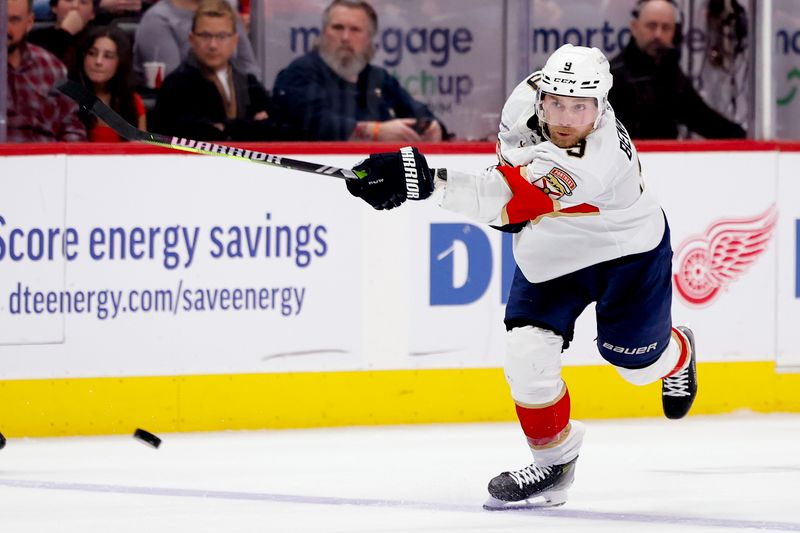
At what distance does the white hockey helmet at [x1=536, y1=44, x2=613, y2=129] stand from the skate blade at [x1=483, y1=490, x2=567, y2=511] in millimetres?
923

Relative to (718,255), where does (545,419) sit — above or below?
below

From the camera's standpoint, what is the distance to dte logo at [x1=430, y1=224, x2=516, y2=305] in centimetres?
508

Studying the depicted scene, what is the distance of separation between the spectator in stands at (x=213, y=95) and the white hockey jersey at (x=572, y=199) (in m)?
1.49

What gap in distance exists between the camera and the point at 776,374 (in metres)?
5.30

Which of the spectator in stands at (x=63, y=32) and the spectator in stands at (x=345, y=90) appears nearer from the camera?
the spectator in stands at (x=63, y=32)

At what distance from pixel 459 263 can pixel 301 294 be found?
515 millimetres

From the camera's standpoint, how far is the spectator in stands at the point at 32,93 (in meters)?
4.86

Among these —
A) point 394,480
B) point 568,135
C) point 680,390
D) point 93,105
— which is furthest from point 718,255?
point 93,105

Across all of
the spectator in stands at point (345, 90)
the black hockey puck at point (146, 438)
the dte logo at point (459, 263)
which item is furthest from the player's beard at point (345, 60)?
the black hockey puck at point (146, 438)

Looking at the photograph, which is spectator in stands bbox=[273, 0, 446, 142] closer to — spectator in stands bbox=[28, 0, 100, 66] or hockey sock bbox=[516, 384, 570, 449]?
spectator in stands bbox=[28, 0, 100, 66]

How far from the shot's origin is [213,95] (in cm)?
509

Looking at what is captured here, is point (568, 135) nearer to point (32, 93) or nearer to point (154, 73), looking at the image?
point (154, 73)

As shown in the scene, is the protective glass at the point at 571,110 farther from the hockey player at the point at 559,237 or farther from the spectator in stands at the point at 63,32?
the spectator in stands at the point at 63,32

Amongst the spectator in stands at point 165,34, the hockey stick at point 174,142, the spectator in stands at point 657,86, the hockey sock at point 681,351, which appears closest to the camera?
the hockey stick at point 174,142
